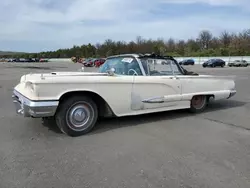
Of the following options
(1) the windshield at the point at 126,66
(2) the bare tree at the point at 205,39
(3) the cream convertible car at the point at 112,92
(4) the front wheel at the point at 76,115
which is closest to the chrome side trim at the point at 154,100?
(3) the cream convertible car at the point at 112,92

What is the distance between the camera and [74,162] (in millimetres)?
3730

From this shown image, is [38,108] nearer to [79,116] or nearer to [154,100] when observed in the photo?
[79,116]

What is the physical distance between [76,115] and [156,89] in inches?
73.2

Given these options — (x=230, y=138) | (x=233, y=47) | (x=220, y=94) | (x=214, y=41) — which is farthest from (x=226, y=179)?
(x=214, y=41)

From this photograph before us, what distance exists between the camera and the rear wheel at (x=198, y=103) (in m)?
6.82

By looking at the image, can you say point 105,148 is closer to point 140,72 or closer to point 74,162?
point 74,162

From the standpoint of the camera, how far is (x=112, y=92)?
17.2 feet

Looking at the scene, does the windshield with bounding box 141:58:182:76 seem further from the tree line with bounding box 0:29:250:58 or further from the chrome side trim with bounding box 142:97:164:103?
the tree line with bounding box 0:29:250:58

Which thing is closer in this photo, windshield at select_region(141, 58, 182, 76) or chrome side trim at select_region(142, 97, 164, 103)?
chrome side trim at select_region(142, 97, 164, 103)

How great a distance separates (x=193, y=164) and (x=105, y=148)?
4.52ft

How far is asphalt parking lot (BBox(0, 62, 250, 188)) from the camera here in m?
3.23

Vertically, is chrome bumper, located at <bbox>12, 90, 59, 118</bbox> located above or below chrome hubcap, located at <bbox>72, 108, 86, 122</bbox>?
above

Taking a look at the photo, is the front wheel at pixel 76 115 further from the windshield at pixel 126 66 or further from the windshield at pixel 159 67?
the windshield at pixel 159 67

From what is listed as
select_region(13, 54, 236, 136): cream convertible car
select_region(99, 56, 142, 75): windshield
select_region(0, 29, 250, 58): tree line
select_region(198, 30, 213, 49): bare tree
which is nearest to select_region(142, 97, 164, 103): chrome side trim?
select_region(13, 54, 236, 136): cream convertible car
